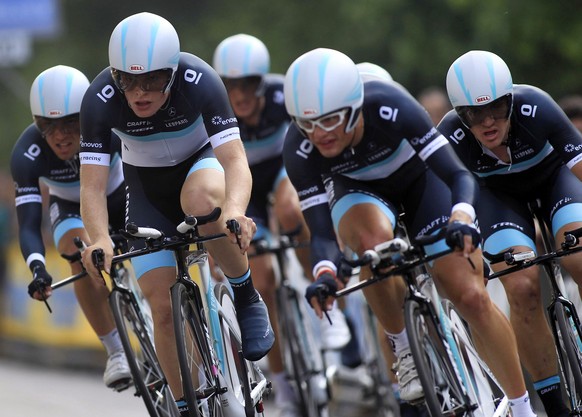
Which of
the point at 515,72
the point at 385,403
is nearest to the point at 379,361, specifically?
the point at 385,403

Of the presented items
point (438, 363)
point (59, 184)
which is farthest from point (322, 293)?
point (59, 184)

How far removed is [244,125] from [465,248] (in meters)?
4.48

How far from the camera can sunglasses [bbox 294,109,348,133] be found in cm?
667

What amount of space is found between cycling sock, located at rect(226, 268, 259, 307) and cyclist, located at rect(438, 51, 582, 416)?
148 centimetres

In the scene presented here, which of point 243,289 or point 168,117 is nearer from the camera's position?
point 168,117

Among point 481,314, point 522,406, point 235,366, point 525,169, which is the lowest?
point 522,406

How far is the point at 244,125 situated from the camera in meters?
10.5

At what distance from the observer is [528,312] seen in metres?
7.69

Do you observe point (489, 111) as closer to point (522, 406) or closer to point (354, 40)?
point (522, 406)

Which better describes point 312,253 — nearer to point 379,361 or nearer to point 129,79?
point 129,79

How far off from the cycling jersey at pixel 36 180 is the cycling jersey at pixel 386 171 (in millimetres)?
1732

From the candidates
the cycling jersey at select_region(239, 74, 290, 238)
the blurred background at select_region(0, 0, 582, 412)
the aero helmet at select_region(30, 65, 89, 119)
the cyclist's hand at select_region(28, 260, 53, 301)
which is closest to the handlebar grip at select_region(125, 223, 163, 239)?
the cyclist's hand at select_region(28, 260, 53, 301)

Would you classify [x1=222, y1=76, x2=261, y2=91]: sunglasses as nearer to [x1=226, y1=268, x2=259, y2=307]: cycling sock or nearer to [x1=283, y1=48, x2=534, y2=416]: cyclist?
[x1=283, y1=48, x2=534, y2=416]: cyclist

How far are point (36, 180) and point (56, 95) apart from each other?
612 millimetres
